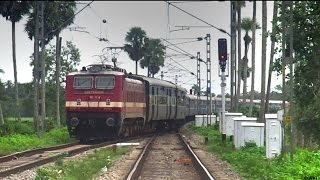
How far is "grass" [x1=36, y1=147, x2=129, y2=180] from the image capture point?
1526cm

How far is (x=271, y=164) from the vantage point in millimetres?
18594

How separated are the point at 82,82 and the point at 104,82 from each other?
119cm

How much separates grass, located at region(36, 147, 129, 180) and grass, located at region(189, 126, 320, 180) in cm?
420

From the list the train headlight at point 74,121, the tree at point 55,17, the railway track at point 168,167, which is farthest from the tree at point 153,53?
the railway track at point 168,167

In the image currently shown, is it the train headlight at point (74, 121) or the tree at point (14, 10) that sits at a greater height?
the tree at point (14, 10)

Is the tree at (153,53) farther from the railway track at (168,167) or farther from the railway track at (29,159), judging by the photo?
the railway track at (168,167)

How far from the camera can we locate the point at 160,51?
56.5m

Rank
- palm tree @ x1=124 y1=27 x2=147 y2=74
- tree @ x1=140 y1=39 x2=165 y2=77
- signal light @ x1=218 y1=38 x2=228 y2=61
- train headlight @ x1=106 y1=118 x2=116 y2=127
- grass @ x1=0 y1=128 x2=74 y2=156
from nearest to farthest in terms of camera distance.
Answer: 1. grass @ x1=0 y1=128 x2=74 y2=156
2. signal light @ x1=218 y1=38 x2=228 y2=61
3. train headlight @ x1=106 y1=118 x2=116 y2=127
4. palm tree @ x1=124 y1=27 x2=147 y2=74
5. tree @ x1=140 y1=39 x2=165 y2=77

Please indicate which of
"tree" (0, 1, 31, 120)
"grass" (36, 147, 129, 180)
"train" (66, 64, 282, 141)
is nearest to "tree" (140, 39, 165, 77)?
"tree" (0, 1, 31, 120)

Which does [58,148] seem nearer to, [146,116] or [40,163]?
[40,163]

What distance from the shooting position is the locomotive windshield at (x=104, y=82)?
30.8m

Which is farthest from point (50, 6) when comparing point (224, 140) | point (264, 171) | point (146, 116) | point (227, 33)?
point (264, 171)

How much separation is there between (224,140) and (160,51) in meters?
27.1

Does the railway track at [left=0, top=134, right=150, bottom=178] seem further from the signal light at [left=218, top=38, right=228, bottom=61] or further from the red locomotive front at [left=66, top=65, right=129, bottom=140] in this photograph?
the signal light at [left=218, top=38, right=228, bottom=61]
